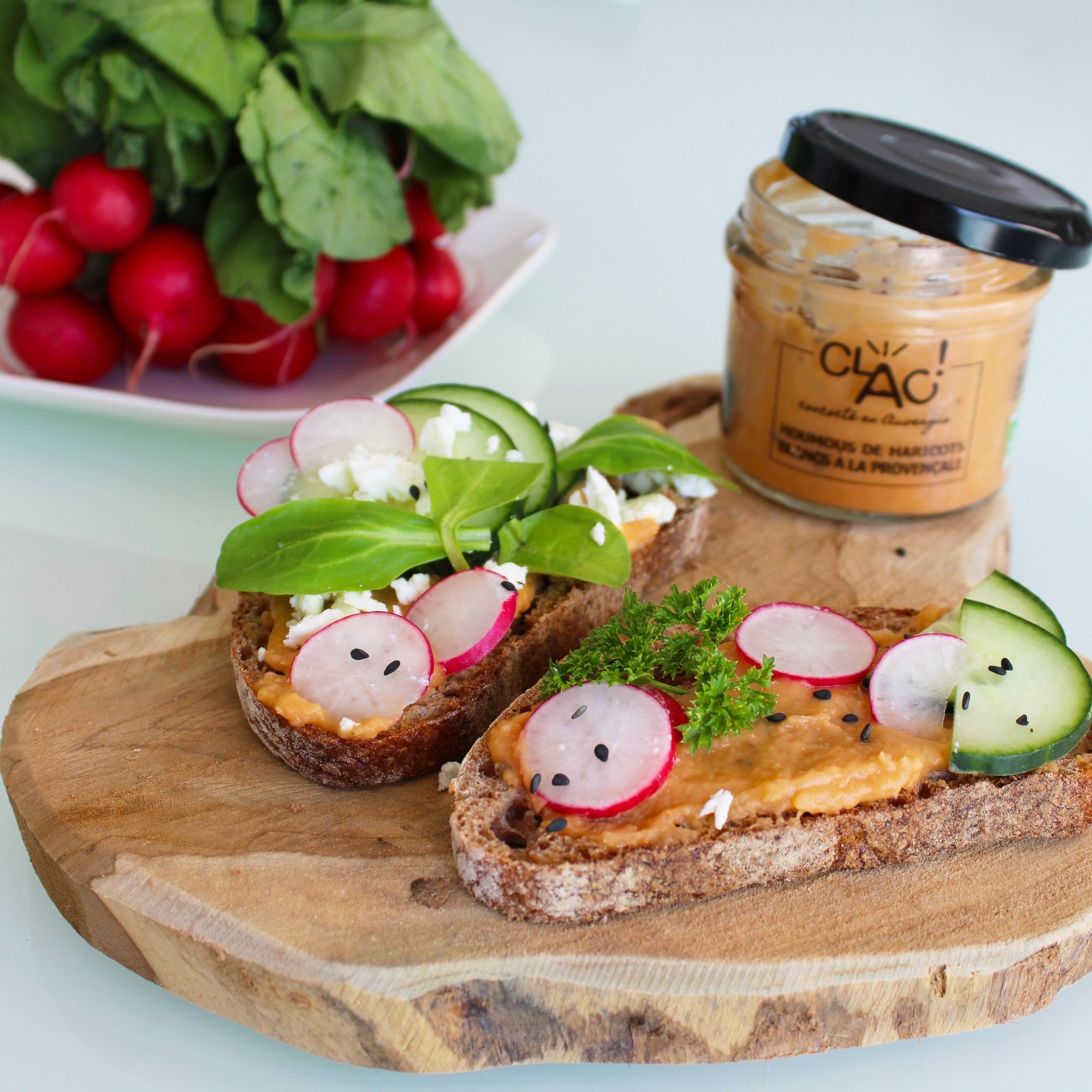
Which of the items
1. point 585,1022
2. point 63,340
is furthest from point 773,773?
point 63,340

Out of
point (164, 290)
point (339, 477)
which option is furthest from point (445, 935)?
point (164, 290)

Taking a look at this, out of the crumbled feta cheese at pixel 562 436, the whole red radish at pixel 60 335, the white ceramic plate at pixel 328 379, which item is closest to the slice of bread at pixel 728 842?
the crumbled feta cheese at pixel 562 436

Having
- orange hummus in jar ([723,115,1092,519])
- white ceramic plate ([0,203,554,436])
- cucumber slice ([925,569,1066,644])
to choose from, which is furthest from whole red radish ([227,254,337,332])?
cucumber slice ([925,569,1066,644])

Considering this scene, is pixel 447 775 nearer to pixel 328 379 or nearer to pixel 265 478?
pixel 265 478

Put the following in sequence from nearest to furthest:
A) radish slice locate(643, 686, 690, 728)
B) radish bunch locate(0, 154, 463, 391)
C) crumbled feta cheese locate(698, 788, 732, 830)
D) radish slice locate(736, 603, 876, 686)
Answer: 1. crumbled feta cheese locate(698, 788, 732, 830)
2. radish slice locate(643, 686, 690, 728)
3. radish slice locate(736, 603, 876, 686)
4. radish bunch locate(0, 154, 463, 391)

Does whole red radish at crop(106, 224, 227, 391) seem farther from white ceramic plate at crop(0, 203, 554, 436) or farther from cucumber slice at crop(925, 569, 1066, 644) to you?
cucumber slice at crop(925, 569, 1066, 644)

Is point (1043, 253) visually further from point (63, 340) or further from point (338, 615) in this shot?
point (63, 340)
